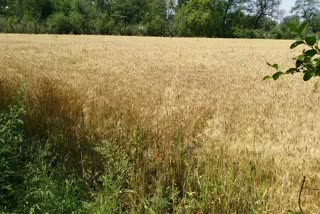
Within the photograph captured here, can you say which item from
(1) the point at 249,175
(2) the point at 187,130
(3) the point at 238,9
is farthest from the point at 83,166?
(3) the point at 238,9

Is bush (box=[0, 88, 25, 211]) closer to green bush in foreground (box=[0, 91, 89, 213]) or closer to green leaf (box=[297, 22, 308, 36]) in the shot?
green bush in foreground (box=[0, 91, 89, 213])

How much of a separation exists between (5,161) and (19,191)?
31 centimetres

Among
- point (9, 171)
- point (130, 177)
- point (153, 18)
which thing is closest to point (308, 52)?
point (130, 177)

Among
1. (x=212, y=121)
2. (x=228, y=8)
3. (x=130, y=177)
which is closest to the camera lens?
(x=130, y=177)

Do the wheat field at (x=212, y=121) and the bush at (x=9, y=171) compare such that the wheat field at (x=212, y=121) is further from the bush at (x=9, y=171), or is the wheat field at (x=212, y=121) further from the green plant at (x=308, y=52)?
the green plant at (x=308, y=52)

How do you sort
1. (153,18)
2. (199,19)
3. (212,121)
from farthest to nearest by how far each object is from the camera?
(153,18) < (199,19) < (212,121)

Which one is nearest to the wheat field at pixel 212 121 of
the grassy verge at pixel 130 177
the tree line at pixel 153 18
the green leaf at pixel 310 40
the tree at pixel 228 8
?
the grassy verge at pixel 130 177

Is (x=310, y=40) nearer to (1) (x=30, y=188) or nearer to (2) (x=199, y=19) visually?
(1) (x=30, y=188)

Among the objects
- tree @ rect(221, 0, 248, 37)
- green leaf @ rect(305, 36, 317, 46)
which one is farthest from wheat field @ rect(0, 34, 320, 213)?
tree @ rect(221, 0, 248, 37)

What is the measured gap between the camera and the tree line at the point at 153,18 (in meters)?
59.5

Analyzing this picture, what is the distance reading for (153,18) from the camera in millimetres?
73375

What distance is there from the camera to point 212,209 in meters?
2.86

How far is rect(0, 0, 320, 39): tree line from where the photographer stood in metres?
59.5

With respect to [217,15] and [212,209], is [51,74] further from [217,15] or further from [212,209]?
[217,15]
